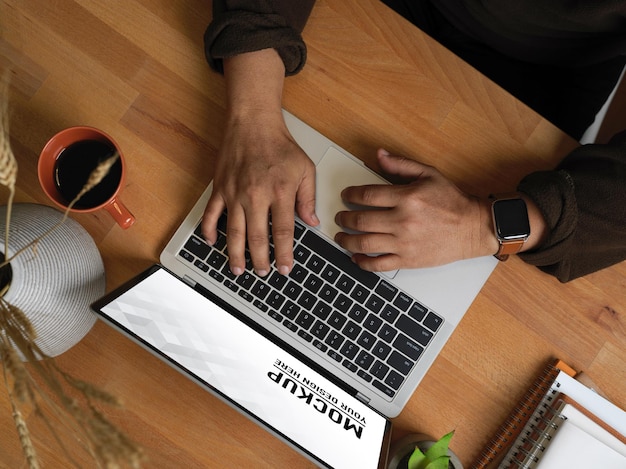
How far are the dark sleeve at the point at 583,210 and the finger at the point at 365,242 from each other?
0.74 feet

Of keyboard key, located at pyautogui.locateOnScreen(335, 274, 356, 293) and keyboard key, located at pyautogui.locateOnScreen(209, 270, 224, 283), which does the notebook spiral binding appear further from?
keyboard key, located at pyautogui.locateOnScreen(209, 270, 224, 283)

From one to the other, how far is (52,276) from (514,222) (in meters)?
0.64

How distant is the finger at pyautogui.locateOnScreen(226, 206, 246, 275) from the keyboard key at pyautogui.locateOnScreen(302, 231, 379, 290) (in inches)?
3.7

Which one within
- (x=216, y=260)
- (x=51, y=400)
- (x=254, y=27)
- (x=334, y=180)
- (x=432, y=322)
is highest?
(x=254, y=27)

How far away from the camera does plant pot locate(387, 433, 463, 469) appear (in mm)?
690

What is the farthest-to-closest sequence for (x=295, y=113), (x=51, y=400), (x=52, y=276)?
1. (x=295, y=113)
2. (x=52, y=276)
3. (x=51, y=400)

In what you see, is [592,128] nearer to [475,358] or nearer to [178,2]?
[475,358]

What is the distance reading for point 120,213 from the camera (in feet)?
2.28

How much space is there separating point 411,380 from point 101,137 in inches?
22.3

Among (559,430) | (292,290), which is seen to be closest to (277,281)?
(292,290)

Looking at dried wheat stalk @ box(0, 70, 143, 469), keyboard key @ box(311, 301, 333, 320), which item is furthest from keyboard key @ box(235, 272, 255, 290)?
dried wheat stalk @ box(0, 70, 143, 469)

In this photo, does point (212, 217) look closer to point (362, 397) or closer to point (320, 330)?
point (320, 330)

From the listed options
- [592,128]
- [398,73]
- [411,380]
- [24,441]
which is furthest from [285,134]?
[592,128]

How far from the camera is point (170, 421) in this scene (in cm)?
73
